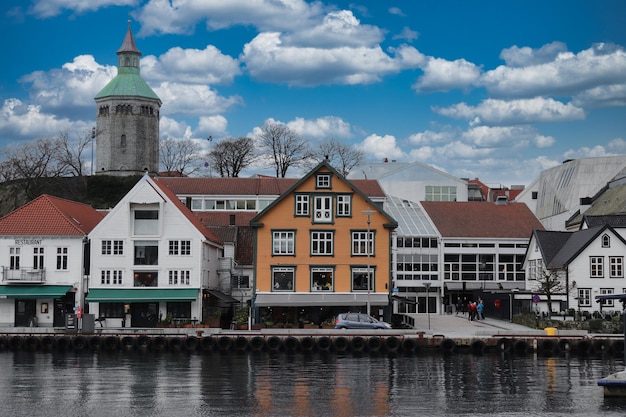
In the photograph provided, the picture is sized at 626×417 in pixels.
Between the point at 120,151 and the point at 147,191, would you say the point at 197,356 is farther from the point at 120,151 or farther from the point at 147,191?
the point at 120,151

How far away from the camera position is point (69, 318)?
220 feet

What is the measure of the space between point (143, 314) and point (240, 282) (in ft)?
37.4

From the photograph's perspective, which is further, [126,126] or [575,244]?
[126,126]

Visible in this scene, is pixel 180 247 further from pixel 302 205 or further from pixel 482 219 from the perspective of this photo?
pixel 482 219

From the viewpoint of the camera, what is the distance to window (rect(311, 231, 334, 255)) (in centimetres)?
7262

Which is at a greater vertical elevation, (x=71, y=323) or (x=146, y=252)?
(x=146, y=252)

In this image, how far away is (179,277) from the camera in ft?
239

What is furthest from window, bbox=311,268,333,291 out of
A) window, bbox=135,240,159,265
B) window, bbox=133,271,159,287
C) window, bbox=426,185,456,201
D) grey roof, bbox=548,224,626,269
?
window, bbox=426,185,456,201

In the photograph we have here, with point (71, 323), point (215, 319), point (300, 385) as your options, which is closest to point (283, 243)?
point (215, 319)

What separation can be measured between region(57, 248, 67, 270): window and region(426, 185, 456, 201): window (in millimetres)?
51129

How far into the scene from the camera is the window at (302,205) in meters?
73.0

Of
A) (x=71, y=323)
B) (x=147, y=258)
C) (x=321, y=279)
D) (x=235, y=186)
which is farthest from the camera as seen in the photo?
(x=235, y=186)

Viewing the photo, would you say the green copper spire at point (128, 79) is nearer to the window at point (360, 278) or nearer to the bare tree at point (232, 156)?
the bare tree at point (232, 156)

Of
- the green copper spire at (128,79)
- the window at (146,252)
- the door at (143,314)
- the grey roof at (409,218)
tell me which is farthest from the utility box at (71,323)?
the green copper spire at (128,79)
